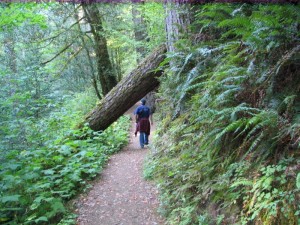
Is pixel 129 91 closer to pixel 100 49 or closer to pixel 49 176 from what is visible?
pixel 49 176

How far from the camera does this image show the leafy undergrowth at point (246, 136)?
2.91 metres

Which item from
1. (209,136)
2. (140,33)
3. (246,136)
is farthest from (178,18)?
(140,33)

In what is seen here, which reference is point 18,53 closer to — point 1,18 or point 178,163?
point 1,18

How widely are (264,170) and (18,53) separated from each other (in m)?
12.5

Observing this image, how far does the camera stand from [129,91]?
376 inches

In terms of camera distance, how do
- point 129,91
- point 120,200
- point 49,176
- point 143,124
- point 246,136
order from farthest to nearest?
point 143,124 → point 129,91 → point 49,176 → point 120,200 → point 246,136

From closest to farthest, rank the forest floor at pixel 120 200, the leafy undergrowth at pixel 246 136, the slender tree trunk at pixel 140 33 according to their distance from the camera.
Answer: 1. the leafy undergrowth at pixel 246 136
2. the forest floor at pixel 120 200
3. the slender tree trunk at pixel 140 33

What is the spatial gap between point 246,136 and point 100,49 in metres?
13.7

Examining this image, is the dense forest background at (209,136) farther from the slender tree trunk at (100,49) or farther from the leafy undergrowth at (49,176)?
the slender tree trunk at (100,49)

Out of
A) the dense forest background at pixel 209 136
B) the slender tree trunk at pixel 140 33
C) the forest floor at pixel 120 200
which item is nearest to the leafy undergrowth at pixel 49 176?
the dense forest background at pixel 209 136

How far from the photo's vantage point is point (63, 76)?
17.3 meters

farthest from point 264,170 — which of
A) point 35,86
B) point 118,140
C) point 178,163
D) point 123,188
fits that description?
point 35,86

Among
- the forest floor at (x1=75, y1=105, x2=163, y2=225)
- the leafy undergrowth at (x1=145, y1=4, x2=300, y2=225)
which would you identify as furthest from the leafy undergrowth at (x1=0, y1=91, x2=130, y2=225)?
the leafy undergrowth at (x1=145, y1=4, x2=300, y2=225)

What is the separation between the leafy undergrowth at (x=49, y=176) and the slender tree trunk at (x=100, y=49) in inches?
274
